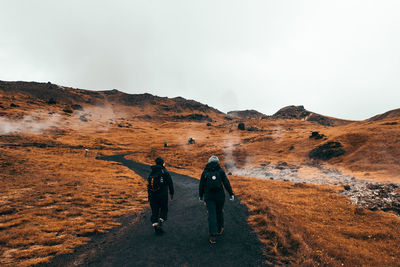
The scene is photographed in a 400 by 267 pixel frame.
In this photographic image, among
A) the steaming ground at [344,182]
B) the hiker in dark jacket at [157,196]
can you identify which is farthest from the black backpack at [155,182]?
the steaming ground at [344,182]

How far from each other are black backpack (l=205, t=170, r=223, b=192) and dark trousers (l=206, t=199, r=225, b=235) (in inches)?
17.1

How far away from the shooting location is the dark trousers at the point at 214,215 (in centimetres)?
570

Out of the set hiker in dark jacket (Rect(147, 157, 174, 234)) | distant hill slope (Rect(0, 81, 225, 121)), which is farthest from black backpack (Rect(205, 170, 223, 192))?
distant hill slope (Rect(0, 81, 225, 121))

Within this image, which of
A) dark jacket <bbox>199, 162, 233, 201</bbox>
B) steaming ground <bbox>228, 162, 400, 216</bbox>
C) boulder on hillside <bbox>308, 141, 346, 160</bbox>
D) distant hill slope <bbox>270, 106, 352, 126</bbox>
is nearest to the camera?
dark jacket <bbox>199, 162, 233, 201</bbox>

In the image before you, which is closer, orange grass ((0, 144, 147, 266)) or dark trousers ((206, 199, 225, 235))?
orange grass ((0, 144, 147, 266))

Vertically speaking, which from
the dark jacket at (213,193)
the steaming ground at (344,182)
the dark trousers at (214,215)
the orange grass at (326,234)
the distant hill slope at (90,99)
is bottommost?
the steaming ground at (344,182)

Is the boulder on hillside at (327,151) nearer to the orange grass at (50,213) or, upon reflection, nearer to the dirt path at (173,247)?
the dirt path at (173,247)

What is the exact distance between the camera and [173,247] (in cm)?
550

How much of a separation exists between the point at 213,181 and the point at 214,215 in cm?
113

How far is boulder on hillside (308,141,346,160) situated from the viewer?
32.0m

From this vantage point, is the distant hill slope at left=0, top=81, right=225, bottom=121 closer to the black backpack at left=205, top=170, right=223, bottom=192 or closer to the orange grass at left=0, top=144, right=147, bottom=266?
the orange grass at left=0, top=144, right=147, bottom=266

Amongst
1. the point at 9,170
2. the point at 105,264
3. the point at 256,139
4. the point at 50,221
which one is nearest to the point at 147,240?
the point at 105,264

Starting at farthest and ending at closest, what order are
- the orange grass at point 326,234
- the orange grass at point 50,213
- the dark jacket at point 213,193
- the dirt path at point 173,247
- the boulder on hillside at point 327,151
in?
the boulder on hillside at point 327,151 → the dark jacket at point 213,193 → the orange grass at point 50,213 → the orange grass at point 326,234 → the dirt path at point 173,247

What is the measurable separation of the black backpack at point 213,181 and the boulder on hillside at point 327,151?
35083mm
